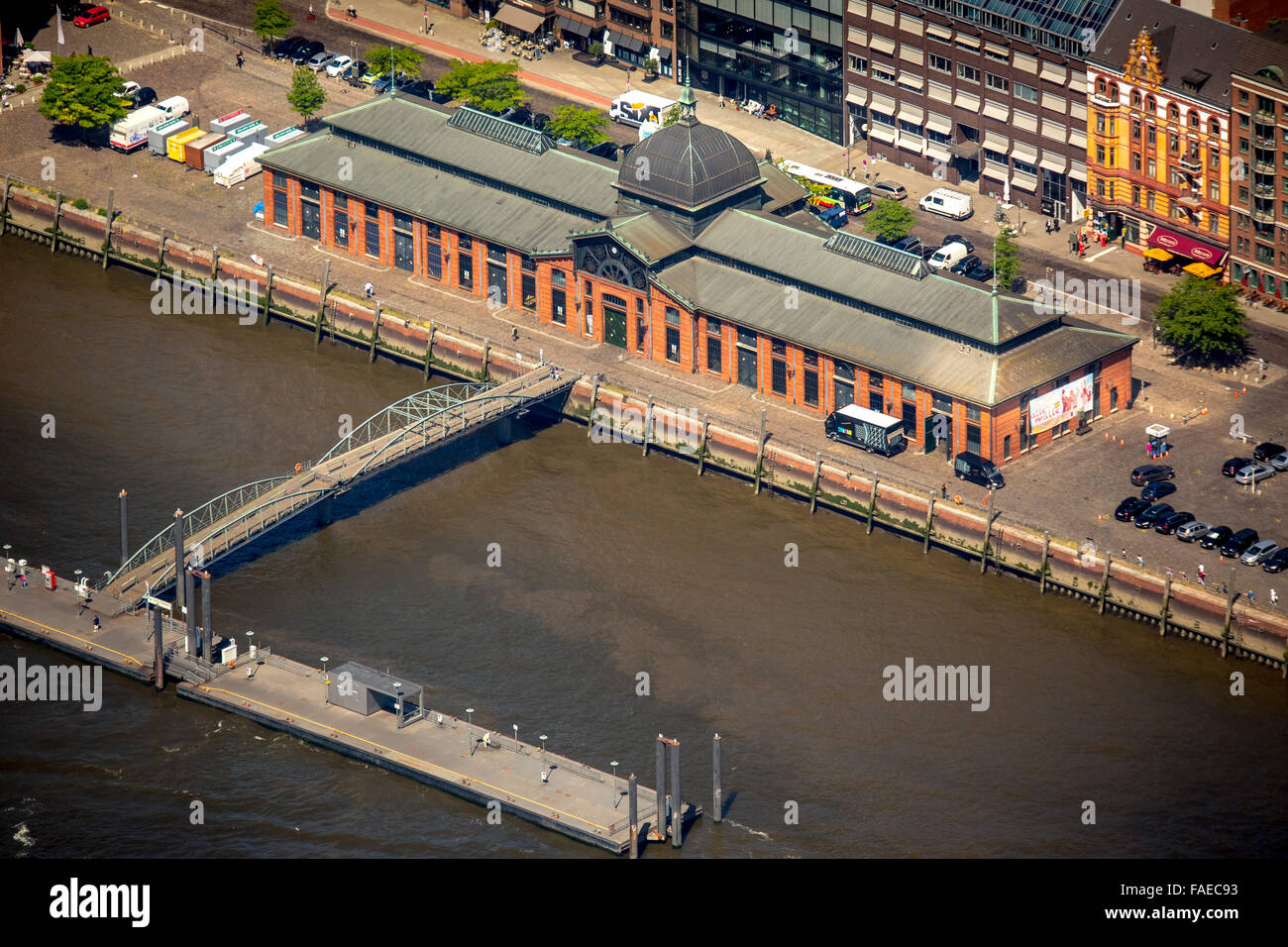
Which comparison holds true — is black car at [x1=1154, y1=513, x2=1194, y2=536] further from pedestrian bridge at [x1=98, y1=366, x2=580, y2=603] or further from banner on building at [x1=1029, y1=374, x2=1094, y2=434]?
pedestrian bridge at [x1=98, y1=366, x2=580, y2=603]

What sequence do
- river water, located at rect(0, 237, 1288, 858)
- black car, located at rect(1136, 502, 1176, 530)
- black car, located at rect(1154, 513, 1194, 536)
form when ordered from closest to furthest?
river water, located at rect(0, 237, 1288, 858) < black car, located at rect(1154, 513, 1194, 536) < black car, located at rect(1136, 502, 1176, 530)

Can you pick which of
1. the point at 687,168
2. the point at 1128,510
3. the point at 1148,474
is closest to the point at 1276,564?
the point at 1128,510

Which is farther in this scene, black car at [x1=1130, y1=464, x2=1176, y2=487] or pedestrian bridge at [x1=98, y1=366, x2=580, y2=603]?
black car at [x1=1130, y1=464, x2=1176, y2=487]

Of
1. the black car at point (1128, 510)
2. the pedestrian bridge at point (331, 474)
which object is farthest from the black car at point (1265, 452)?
the pedestrian bridge at point (331, 474)

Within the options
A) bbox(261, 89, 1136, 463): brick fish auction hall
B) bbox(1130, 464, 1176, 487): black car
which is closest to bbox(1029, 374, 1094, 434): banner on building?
bbox(261, 89, 1136, 463): brick fish auction hall

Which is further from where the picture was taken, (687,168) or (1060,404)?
(687,168)

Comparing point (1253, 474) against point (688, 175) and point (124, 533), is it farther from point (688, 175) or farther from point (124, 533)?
point (124, 533)
